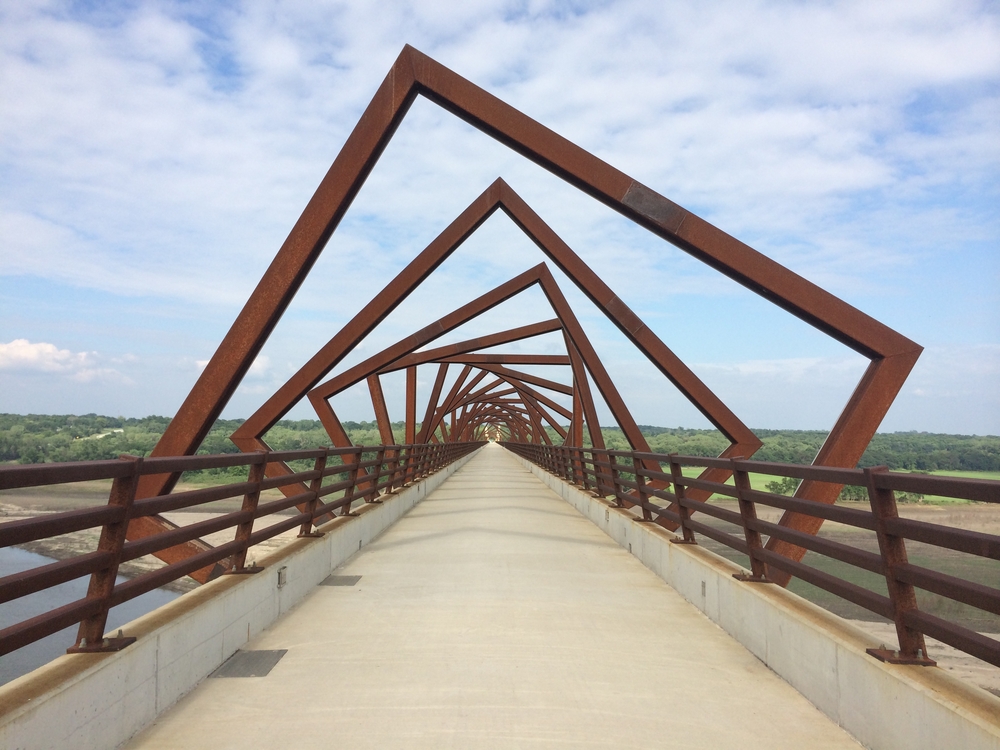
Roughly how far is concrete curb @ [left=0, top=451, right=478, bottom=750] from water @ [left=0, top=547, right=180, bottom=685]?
30.1 ft

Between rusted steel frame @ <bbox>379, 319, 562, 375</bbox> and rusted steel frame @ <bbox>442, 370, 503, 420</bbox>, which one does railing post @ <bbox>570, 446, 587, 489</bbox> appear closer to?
rusted steel frame @ <bbox>379, 319, 562, 375</bbox>

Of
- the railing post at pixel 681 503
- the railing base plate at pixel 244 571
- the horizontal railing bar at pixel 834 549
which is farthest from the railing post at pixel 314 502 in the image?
the horizontal railing bar at pixel 834 549

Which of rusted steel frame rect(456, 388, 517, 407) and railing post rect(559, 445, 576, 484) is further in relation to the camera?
rusted steel frame rect(456, 388, 517, 407)

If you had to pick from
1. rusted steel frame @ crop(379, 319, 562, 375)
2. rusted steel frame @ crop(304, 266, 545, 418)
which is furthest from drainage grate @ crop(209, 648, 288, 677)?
rusted steel frame @ crop(379, 319, 562, 375)

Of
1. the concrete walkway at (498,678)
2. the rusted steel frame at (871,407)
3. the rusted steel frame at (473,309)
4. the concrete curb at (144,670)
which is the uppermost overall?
the rusted steel frame at (473,309)

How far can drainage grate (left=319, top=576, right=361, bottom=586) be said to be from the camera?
287 inches

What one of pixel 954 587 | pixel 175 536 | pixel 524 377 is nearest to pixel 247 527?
pixel 175 536

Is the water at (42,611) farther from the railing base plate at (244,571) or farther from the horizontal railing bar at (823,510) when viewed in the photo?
the horizontal railing bar at (823,510)

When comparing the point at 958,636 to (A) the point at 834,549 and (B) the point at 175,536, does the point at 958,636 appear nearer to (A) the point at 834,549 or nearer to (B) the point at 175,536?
(A) the point at 834,549

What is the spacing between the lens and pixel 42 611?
776 inches

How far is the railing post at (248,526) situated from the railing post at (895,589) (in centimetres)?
416

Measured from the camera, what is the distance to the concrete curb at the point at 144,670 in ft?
9.33

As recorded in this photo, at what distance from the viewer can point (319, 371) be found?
1230cm

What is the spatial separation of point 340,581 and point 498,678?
3.53m
